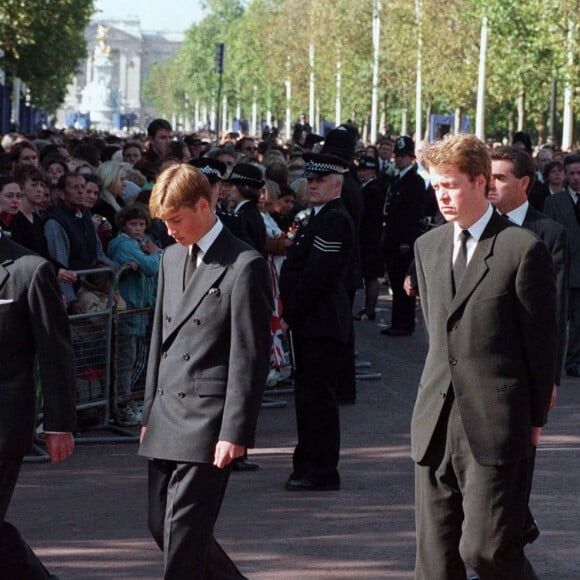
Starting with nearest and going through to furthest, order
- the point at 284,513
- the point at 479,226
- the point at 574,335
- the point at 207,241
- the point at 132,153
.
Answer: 1. the point at 479,226
2. the point at 207,241
3. the point at 284,513
4. the point at 574,335
5. the point at 132,153

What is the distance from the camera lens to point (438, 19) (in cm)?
5366

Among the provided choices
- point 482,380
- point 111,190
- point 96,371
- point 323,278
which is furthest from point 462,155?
point 111,190

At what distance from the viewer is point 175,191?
5.40 metres

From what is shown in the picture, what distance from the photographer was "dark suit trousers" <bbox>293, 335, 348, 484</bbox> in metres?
8.75

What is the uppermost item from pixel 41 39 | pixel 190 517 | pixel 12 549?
pixel 41 39

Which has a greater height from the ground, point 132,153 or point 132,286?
point 132,153

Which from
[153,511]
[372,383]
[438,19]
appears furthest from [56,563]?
[438,19]

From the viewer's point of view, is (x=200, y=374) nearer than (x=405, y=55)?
Yes

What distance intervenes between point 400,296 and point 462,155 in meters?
11.0

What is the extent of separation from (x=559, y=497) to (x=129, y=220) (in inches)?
160

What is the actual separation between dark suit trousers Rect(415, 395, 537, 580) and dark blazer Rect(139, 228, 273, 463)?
68 centimetres

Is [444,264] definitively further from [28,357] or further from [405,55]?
[405,55]

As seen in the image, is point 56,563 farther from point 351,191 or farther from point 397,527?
point 351,191

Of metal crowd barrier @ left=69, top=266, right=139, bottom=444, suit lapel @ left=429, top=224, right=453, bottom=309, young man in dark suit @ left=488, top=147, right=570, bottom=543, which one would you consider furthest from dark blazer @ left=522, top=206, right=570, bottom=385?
metal crowd barrier @ left=69, top=266, right=139, bottom=444
